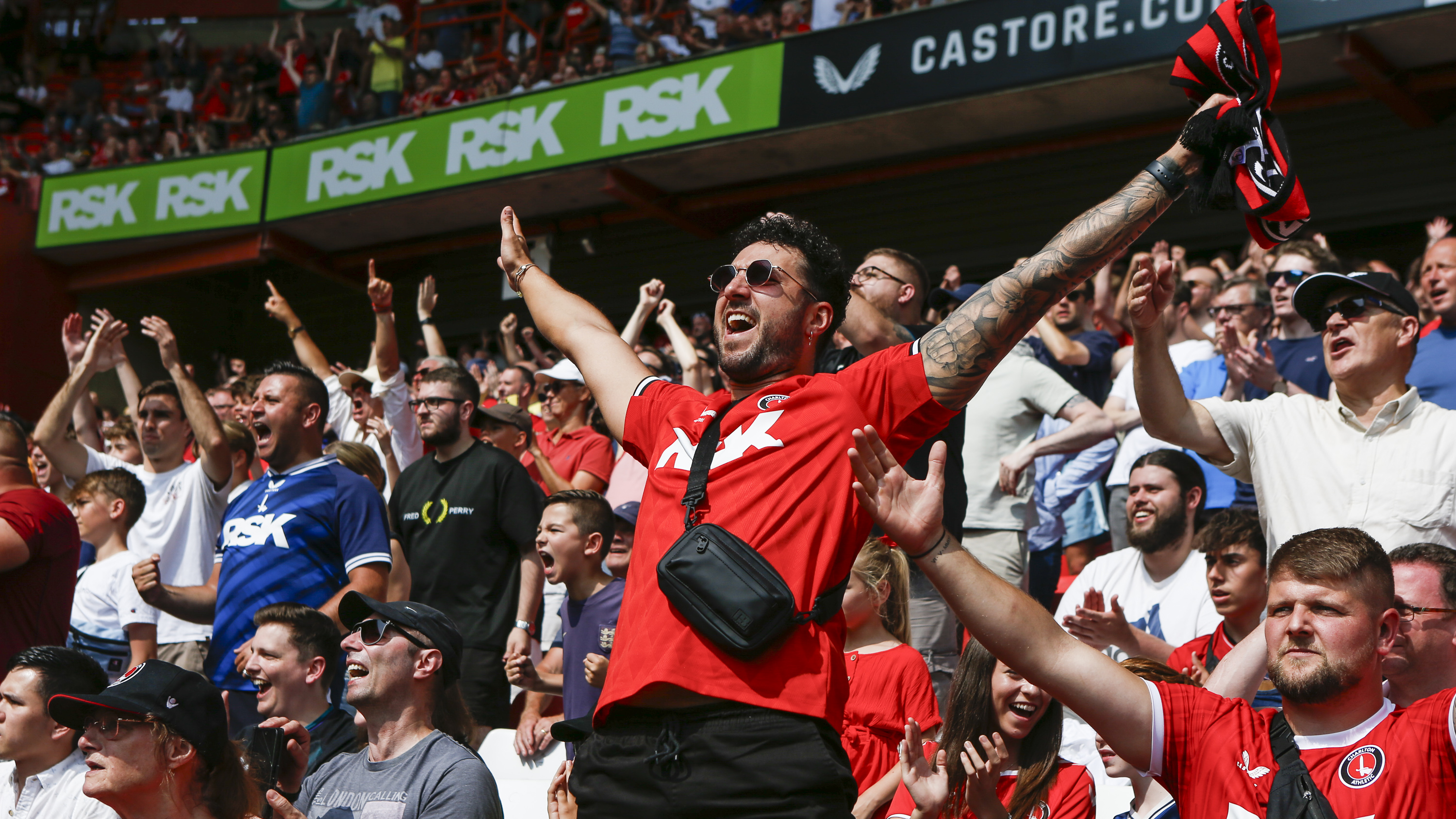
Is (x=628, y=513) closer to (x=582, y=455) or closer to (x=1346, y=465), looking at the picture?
(x=582, y=455)

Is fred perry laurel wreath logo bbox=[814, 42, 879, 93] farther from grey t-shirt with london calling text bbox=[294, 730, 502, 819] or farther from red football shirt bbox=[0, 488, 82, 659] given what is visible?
grey t-shirt with london calling text bbox=[294, 730, 502, 819]

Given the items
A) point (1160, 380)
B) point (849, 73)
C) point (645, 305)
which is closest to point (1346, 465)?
point (1160, 380)

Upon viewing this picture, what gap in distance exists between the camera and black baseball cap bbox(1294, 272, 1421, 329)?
4062 millimetres

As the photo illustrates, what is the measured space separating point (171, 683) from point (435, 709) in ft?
2.55

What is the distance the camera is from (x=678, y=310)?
14375 millimetres

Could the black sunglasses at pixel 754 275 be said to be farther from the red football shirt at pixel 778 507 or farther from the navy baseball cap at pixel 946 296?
the navy baseball cap at pixel 946 296

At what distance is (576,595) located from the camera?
5.45 metres

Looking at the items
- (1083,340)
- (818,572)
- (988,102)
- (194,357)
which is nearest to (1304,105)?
(988,102)

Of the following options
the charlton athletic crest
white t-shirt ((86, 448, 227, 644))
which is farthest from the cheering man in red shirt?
white t-shirt ((86, 448, 227, 644))

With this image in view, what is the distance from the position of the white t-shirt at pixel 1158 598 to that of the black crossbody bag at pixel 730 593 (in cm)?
292

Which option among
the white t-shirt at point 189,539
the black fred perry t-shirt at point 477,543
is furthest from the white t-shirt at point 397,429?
the white t-shirt at point 189,539

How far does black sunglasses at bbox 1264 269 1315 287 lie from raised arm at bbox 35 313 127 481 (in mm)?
5927

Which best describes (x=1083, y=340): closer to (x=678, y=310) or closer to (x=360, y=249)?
(x=678, y=310)

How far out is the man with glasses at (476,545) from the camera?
5953 millimetres
